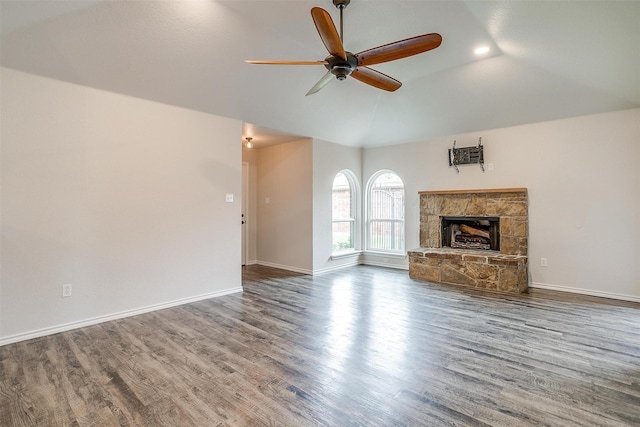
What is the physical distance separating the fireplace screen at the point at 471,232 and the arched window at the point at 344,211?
184cm

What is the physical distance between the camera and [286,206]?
20.3 ft

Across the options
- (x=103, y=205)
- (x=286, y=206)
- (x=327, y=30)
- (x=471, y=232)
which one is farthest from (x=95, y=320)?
(x=471, y=232)

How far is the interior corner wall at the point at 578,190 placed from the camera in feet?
13.8

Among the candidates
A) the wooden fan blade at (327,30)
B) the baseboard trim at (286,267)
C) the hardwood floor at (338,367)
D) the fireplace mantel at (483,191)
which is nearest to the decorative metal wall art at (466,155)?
the fireplace mantel at (483,191)

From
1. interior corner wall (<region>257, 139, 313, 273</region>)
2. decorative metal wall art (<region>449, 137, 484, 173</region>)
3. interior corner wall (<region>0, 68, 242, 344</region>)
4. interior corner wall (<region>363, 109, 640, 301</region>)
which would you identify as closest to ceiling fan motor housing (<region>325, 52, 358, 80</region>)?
interior corner wall (<region>0, 68, 242, 344</region>)

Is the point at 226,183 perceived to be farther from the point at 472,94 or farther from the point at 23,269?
the point at 472,94

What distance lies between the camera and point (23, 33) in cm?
271

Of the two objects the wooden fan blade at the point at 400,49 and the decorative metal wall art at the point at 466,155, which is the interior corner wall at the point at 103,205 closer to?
the wooden fan blade at the point at 400,49

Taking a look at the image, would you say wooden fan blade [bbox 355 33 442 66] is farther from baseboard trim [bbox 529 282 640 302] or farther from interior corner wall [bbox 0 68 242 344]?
baseboard trim [bbox 529 282 640 302]

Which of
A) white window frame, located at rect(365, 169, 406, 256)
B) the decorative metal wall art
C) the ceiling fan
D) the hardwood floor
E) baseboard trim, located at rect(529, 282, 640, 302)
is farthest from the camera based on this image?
white window frame, located at rect(365, 169, 406, 256)

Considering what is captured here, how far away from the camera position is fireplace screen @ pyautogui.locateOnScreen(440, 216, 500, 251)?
5332 mm

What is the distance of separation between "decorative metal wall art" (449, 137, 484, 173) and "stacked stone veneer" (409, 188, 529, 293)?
50 centimetres

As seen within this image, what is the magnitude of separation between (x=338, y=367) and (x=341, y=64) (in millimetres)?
2397

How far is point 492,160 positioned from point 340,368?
4.41 meters
